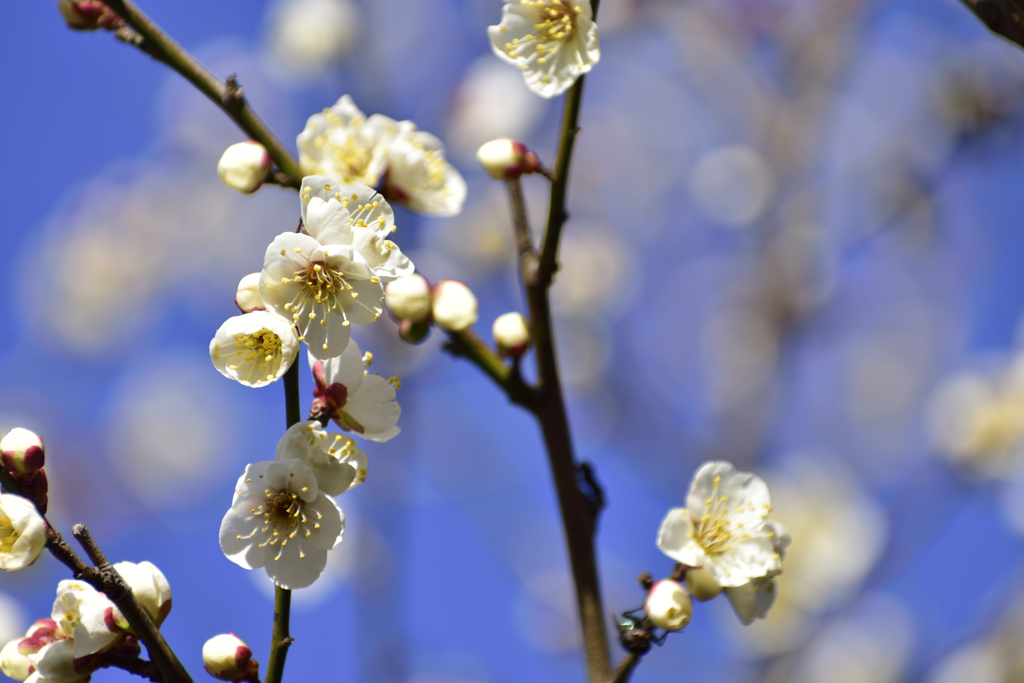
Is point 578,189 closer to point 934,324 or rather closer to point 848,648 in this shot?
point 934,324

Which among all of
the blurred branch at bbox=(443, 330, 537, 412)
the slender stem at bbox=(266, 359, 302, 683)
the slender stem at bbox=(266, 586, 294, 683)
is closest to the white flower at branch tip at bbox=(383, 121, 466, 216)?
the blurred branch at bbox=(443, 330, 537, 412)

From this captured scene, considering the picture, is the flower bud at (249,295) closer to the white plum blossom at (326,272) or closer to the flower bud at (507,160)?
the white plum blossom at (326,272)

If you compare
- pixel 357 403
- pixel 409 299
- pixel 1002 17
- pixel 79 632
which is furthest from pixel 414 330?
pixel 1002 17

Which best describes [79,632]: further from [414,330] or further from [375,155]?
[375,155]

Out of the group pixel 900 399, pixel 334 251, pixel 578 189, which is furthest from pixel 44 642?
pixel 900 399

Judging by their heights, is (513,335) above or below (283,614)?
above
